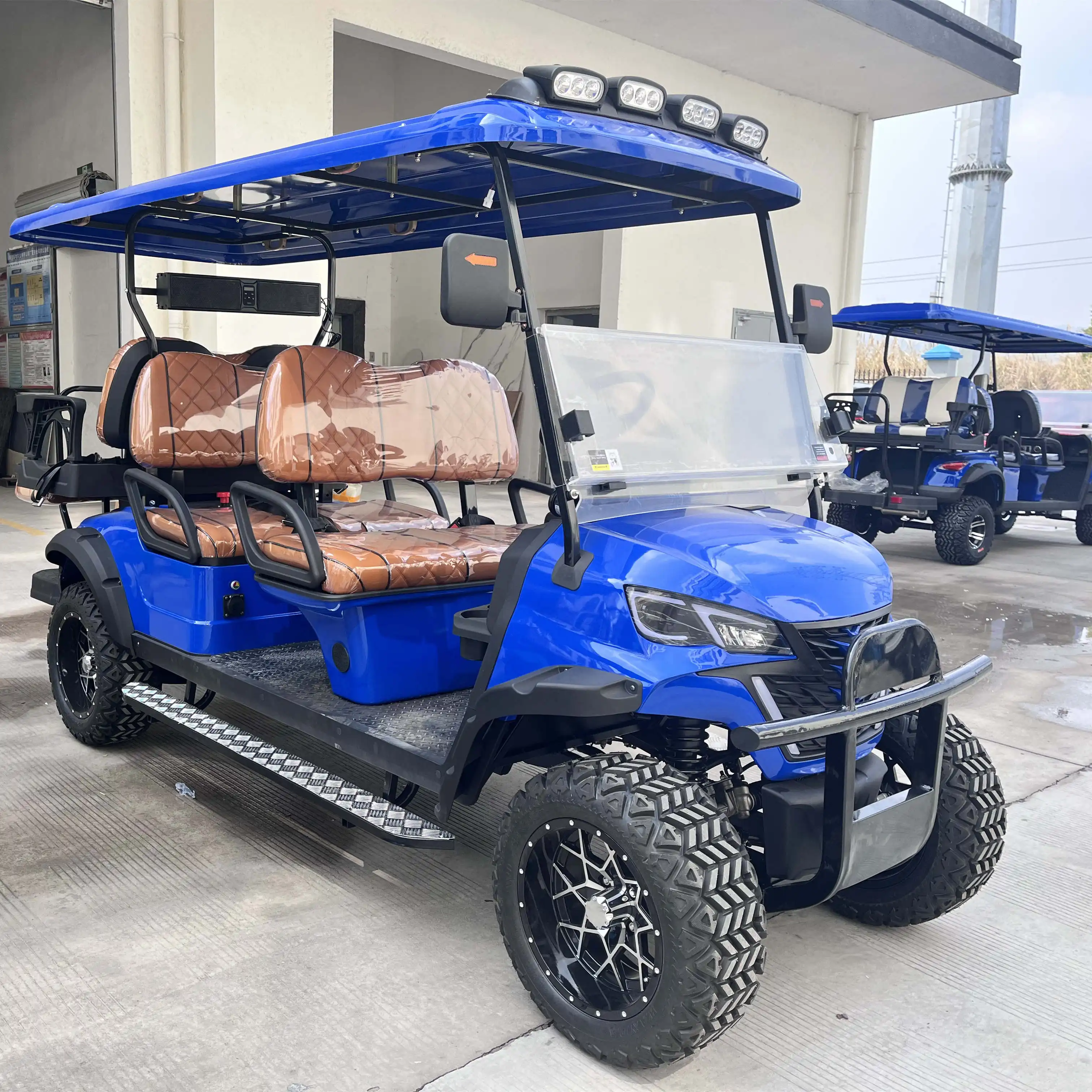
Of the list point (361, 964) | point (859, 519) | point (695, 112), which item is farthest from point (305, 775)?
point (859, 519)

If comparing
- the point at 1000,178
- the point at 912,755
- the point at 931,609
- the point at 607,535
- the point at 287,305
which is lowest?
the point at 931,609

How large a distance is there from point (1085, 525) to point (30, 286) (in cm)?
1043

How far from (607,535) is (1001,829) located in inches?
46.8

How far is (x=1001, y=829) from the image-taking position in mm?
2557

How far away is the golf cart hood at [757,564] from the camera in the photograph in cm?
218

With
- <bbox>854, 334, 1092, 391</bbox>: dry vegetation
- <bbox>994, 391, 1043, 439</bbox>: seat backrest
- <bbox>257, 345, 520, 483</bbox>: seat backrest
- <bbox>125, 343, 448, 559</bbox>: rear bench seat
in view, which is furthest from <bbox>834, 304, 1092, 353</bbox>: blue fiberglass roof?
<bbox>854, 334, 1092, 391</bbox>: dry vegetation

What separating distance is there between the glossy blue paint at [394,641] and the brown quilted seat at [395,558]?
0.03 metres

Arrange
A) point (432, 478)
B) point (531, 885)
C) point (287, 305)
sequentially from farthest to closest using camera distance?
point (287, 305)
point (432, 478)
point (531, 885)

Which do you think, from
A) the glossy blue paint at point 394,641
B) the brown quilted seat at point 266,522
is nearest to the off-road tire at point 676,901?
the glossy blue paint at point 394,641

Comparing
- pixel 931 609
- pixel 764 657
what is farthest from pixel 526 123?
pixel 931 609

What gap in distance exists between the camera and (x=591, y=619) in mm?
2229

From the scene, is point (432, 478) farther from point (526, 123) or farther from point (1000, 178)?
point (1000, 178)

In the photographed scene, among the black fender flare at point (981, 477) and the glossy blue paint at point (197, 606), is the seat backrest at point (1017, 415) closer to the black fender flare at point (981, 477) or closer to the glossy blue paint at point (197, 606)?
the black fender flare at point (981, 477)

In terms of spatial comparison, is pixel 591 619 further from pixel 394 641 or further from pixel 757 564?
pixel 394 641
